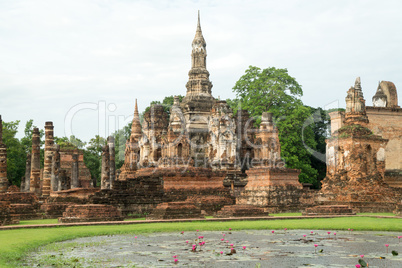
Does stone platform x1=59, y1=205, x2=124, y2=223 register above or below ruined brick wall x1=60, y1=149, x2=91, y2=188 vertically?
below

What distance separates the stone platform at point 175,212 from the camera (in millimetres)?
17125

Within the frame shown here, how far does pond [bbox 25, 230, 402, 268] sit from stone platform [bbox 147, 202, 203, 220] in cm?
435

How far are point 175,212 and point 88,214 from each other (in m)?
2.79

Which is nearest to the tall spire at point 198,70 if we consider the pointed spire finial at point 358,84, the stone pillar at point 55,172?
the stone pillar at point 55,172

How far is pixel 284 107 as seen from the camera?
41.8m

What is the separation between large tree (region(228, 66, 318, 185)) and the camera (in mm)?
40125

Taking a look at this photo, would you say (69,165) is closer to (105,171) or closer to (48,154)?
(48,154)

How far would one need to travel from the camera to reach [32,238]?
11.5 meters

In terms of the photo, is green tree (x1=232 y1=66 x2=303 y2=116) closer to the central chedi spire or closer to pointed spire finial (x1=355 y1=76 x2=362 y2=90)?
the central chedi spire

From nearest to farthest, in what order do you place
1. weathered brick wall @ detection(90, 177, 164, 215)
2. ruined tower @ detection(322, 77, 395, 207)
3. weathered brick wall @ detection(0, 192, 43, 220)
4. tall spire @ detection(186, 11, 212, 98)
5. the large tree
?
→ weathered brick wall @ detection(0, 192, 43, 220) < weathered brick wall @ detection(90, 177, 164, 215) < ruined tower @ detection(322, 77, 395, 207) < the large tree < tall spire @ detection(186, 11, 212, 98)

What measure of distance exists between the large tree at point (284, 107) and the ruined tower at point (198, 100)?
106 inches

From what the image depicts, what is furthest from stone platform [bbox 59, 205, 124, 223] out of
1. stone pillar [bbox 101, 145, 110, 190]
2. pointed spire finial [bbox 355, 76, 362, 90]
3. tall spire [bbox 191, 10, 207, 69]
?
tall spire [bbox 191, 10, 207, 69]

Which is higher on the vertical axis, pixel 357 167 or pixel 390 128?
pixel 390 128

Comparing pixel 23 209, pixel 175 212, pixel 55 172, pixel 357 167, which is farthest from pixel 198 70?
pixel 175 212
